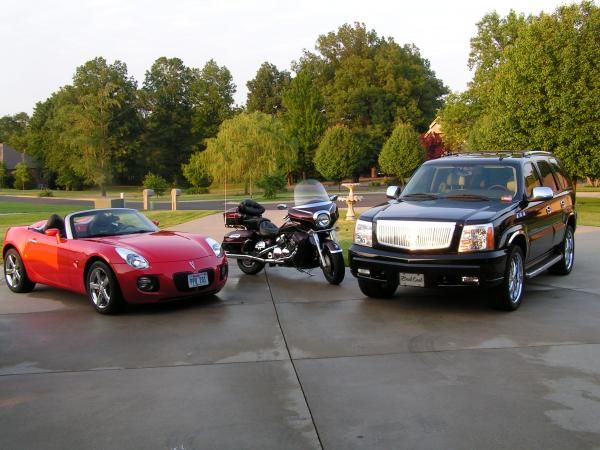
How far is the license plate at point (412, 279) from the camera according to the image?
722 cm

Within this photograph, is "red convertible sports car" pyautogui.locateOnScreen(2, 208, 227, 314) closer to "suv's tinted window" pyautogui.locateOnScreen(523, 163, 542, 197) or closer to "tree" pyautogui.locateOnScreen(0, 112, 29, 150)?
"suv's tinted window" pyautogui.locateOnScreen(523, 163, 542, 197)

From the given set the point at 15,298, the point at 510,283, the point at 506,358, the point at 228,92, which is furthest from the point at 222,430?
the point at 228,92

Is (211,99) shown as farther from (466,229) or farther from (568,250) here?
(466,229)

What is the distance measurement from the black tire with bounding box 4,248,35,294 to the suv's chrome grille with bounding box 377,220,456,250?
5.23m

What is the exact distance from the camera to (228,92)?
299 feet

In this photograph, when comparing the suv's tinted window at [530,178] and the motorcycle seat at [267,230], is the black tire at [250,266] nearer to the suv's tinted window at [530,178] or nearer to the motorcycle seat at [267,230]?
the motorcycle seat at [267,230]

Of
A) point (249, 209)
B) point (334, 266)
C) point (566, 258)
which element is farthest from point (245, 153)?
point (334, 266)

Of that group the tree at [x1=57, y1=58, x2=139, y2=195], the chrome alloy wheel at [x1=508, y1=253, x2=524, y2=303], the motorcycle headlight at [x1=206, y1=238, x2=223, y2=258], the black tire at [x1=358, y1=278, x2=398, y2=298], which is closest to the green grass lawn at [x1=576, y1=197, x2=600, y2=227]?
the chrome alloy wheel at [x1=508, y1=253, x2=524, y2=303]

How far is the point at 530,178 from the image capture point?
8.66m

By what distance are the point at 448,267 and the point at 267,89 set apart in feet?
290

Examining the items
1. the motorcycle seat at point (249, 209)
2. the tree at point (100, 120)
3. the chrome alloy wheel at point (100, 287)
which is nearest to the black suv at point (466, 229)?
the motorcycle seat at point (249, 209)

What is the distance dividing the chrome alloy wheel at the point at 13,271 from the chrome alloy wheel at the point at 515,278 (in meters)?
6.78

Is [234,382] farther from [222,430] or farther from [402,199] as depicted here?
[402,199]

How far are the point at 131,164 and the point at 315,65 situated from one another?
26918 mm
